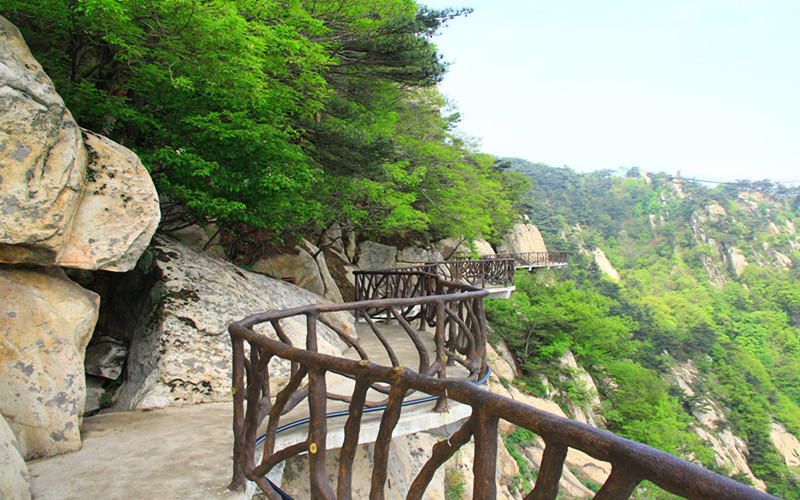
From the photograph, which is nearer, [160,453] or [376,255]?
[160,453]

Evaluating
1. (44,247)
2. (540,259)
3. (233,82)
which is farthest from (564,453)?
(540,259)

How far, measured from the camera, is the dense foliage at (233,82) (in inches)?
195

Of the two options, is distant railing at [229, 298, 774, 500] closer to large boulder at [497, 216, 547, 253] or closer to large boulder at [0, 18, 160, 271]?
large boulder at [0, 18, 160, 271]

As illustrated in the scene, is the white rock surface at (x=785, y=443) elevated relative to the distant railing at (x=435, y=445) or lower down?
lower down

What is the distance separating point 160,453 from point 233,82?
15.3ft

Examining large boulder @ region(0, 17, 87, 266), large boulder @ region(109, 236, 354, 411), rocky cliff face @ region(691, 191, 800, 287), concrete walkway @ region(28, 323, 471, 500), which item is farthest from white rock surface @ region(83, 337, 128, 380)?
rocky cliff face @ region(691, 191, 800, 287)

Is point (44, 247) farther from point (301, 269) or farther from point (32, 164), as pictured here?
point (301, 269)

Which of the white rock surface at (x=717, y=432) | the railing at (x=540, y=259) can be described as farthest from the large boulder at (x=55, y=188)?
the white rock surface at (x=717, y=432)

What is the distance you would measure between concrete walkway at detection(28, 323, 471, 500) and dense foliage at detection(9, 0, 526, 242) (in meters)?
3.32

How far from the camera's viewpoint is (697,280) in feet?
218

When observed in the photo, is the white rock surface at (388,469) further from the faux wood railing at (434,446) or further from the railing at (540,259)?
the railing at (540,259)

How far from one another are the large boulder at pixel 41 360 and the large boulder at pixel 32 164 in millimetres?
268

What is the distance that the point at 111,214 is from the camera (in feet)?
12.9

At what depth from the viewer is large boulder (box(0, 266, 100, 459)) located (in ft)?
9.65
